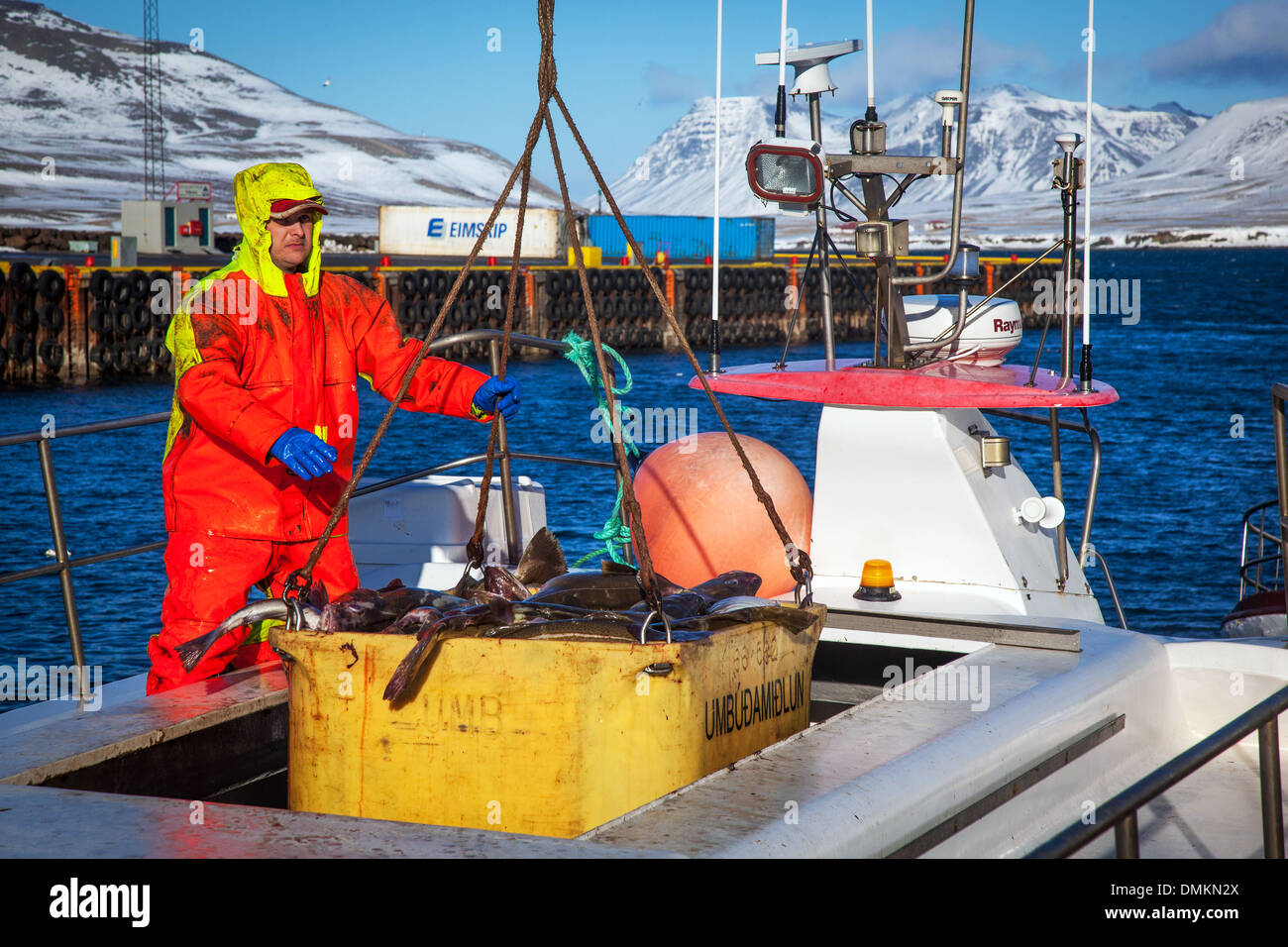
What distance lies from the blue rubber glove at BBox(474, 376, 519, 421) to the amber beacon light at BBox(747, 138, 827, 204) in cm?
107

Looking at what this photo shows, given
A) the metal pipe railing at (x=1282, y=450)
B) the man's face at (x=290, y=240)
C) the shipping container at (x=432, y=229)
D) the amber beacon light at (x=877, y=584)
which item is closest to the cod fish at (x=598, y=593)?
the amber beacon light at (x=877, y=584)

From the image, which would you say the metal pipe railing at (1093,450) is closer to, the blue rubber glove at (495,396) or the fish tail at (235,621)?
the blue rubber glove at (495,396)

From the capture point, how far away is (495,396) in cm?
399

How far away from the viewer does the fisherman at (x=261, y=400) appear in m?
3.70

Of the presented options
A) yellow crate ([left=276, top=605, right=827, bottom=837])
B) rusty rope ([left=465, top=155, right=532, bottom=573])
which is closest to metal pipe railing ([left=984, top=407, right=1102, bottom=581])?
rusty rope ([left=465, top=155, right=532, bottom=573])

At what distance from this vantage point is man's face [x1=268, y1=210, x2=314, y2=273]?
151 inches

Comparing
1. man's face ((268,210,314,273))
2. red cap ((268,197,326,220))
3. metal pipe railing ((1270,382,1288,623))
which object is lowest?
metal pipe railing ((1270,382,1288,623))

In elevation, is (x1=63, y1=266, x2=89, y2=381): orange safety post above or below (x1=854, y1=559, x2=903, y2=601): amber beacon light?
above

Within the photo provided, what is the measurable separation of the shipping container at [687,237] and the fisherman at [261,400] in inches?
2478

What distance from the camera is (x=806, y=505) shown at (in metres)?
5.29

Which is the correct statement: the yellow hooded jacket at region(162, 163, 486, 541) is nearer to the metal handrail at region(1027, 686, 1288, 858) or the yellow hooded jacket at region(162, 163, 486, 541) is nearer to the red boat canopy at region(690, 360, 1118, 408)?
the red boat canopy at region(690, 360, 1118, 408)

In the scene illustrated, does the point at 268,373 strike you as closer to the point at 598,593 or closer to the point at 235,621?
the point at 235,621

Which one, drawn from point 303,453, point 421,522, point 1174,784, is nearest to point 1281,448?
point 1174,784
